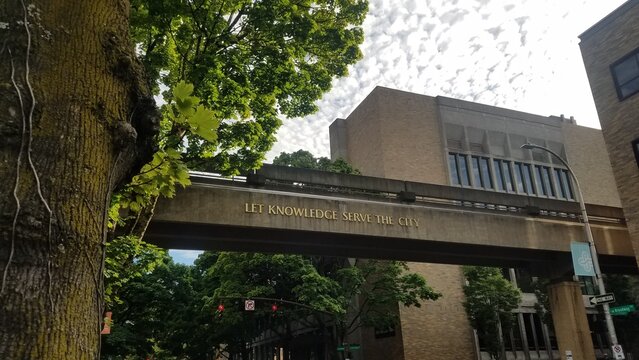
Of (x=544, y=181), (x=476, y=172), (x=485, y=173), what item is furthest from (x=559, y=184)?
(x=476, y=172)

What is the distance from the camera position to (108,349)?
23.1 m

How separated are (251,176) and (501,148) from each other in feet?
109

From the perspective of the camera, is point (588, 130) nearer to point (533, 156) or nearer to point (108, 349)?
point (533, 156)

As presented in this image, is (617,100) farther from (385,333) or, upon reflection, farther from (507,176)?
(507,176)

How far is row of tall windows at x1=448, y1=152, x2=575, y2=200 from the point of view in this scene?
4125 centimetres

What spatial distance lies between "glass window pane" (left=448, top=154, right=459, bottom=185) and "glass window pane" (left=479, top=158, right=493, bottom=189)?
2.86m

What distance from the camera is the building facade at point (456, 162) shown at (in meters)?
34.1

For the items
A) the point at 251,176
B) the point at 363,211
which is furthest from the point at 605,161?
the point at 251,176

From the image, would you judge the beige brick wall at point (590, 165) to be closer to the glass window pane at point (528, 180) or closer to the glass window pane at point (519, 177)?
the glass window pane at point (528, 180)

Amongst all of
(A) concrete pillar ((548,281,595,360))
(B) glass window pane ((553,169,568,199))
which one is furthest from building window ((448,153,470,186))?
(A) concrete pillar ((548,281,595,360))

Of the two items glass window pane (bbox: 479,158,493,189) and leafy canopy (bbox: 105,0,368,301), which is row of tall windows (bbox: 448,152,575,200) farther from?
leafy canopy (bbox: 105,0,368,301)

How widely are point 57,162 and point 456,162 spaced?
4118 cm

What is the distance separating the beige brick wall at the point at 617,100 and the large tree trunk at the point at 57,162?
73.5ft

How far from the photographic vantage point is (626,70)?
818 inches
